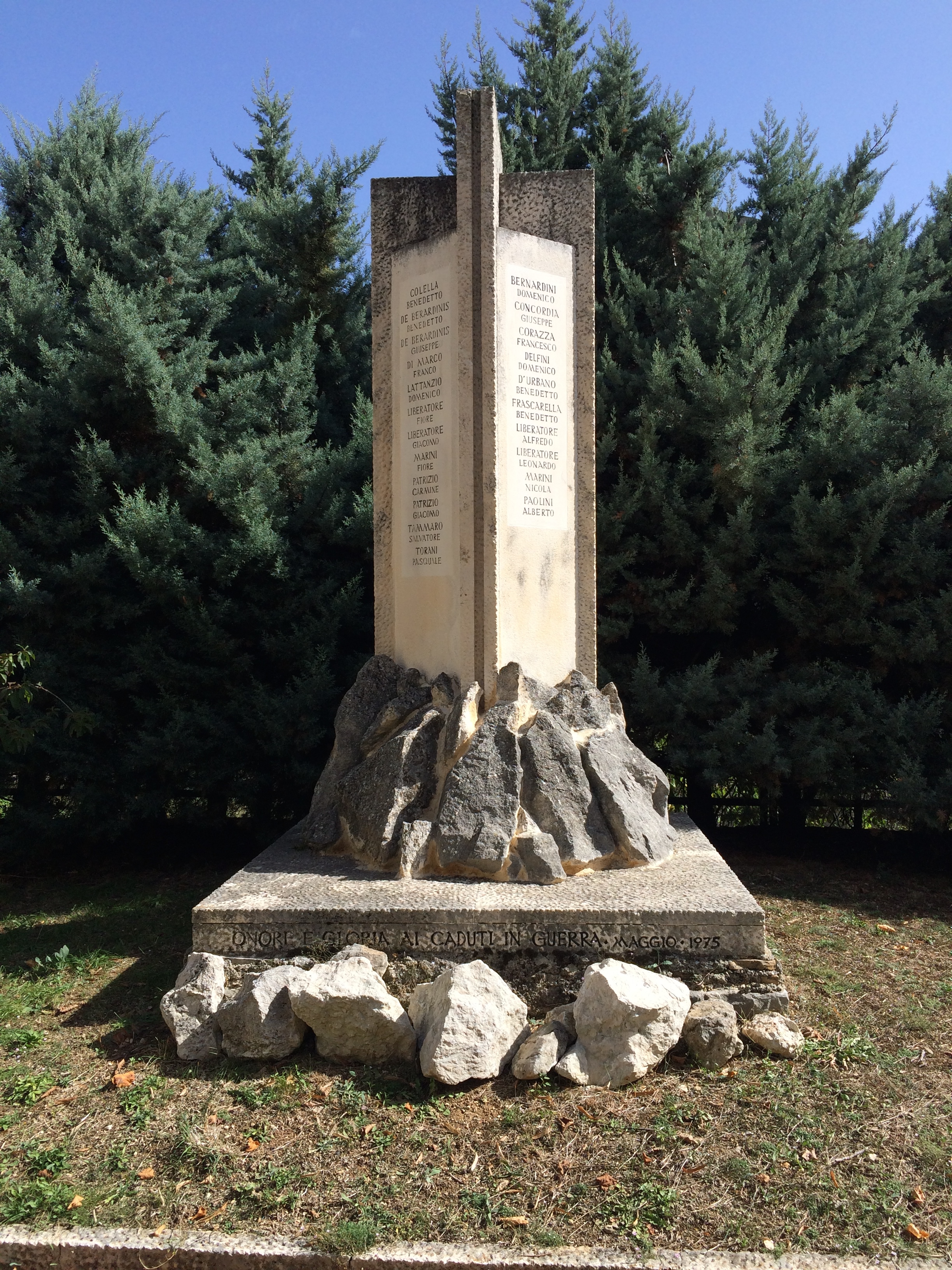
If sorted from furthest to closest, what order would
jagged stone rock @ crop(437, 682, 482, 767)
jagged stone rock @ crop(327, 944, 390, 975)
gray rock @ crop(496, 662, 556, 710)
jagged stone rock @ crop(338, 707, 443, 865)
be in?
gray rock @ crop(496, 662, 556, 710) < jagged stone rock @ crop(437, 682, 482, 767) < jagged stone rock @ crop(338, 707, 443, 865) < jagged stone rock @ crop(327, 944, 390, 975)

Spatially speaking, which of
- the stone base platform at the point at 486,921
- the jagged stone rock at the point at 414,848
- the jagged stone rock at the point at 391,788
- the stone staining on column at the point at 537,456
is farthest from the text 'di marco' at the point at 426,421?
the stone base platform at the point at 486,921

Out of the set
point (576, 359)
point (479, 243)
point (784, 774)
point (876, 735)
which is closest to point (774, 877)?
point (784, 774)

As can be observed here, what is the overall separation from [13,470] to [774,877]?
20.8ft

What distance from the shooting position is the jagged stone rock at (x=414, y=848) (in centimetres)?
469

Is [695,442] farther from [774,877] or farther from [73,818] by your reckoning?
[73,818]

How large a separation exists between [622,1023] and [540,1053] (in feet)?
1.10

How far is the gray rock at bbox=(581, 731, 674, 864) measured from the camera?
4.92m

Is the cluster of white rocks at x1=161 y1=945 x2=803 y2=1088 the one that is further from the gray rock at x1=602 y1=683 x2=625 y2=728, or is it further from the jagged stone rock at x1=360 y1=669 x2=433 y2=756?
the gray rock at x1=602 y1=683 x2=625 y2=728

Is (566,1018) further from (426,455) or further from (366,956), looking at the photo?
(426,455)

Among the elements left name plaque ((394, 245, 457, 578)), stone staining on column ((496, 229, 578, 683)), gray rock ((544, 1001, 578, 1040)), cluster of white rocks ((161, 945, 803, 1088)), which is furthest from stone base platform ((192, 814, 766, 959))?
left name plaque ((394, 245, 457, 578))

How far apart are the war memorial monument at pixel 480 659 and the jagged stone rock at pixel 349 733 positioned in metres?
0.01

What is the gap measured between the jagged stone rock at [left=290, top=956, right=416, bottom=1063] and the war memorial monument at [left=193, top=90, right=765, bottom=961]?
1.40 feet

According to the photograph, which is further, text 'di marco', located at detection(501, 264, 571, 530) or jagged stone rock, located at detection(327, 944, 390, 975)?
text 'di marco', located at detection(501, 264, 571, 530)

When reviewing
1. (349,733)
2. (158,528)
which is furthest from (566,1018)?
(158,528)
